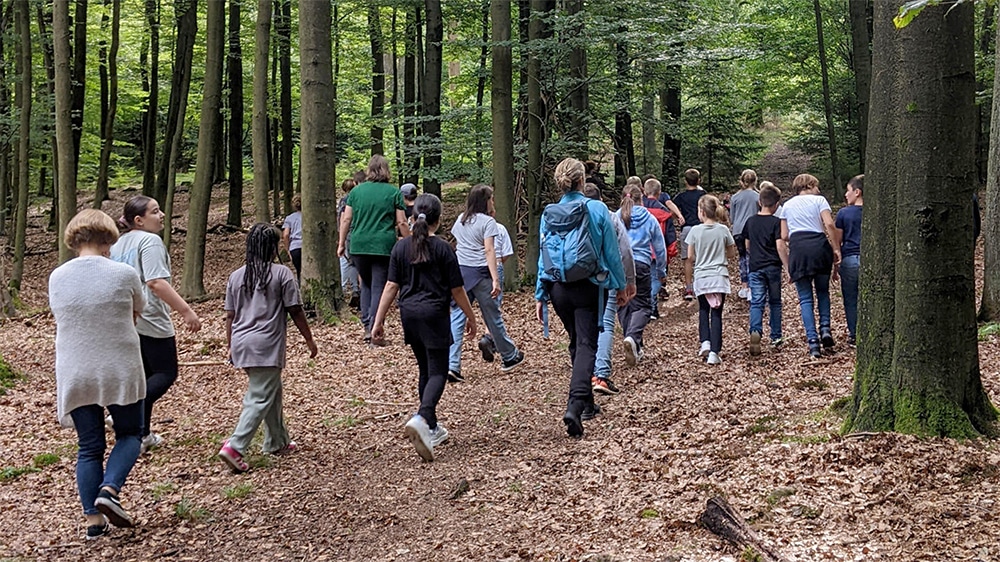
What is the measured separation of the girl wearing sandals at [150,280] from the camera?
632 centimetres

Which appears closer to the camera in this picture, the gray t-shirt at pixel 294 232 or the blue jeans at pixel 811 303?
the blue jeans at pixel 811 303

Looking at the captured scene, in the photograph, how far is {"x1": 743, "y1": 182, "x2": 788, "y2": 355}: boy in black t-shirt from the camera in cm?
928

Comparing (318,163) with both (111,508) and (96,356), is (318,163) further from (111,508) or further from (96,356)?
(111,508)

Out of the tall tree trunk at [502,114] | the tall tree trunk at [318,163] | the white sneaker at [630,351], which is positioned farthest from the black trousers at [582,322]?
the tall tree trunk at [502,114]

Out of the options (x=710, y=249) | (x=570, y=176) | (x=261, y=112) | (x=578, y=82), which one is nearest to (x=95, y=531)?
(x=570, y=176)

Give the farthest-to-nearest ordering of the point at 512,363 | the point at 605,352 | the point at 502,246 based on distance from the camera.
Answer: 1. the point at 502,246
2. the point at 512,363
3. the point at 605,352

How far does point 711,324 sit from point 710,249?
0.80m

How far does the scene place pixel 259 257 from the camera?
20.5ft

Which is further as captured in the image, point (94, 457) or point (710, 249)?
point (710, 249)

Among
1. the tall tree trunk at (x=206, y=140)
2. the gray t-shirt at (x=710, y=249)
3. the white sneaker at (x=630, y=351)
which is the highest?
the tall tree trunk at (x=206, y=140)

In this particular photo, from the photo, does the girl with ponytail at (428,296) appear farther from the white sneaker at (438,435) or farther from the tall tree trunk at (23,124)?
the tall tree trunk at (23,124)

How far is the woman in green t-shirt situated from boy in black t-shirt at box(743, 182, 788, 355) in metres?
4.01

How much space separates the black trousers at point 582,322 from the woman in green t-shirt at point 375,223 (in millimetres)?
3876

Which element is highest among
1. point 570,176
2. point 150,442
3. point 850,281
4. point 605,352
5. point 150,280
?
point 570,176
